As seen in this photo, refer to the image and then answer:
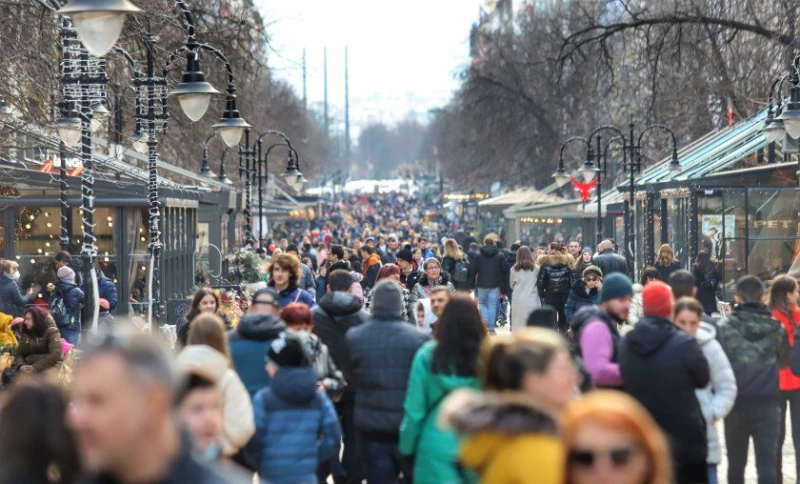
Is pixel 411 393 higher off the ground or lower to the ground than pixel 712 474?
higher

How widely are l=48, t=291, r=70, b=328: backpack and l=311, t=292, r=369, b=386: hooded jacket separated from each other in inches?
310

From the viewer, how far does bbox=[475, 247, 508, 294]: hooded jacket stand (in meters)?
22.2

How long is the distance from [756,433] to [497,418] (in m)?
5.41

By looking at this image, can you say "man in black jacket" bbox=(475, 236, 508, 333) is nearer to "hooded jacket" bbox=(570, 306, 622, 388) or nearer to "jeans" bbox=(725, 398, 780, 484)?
"jeans" bbox=(725, 398, 780, 484)

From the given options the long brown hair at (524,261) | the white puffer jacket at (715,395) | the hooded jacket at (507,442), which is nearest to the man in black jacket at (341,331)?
the white puffer jacket at (715,395)

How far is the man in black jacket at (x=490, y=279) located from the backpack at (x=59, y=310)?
6.57m

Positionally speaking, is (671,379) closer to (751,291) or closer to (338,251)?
Result: (751,291)

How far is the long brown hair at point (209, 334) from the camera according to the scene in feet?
25.1

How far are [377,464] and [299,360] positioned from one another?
961 millimetres

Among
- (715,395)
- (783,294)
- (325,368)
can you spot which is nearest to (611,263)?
(783,294)

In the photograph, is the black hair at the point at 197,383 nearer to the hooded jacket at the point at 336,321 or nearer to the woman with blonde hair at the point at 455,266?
the hooded jacket at the point at 336,321

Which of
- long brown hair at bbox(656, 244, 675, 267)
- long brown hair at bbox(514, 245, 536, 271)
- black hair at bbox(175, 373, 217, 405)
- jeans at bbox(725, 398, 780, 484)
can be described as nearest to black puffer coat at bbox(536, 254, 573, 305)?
long brown hair at bbox(514, 245, 536, 271)

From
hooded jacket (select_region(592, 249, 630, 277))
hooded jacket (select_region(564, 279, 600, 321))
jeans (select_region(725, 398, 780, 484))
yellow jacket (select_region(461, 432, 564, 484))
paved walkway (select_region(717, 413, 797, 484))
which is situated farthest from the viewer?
hooded jacket (select_region(592, 249, 630, 277))

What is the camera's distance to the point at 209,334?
7.68 metres
